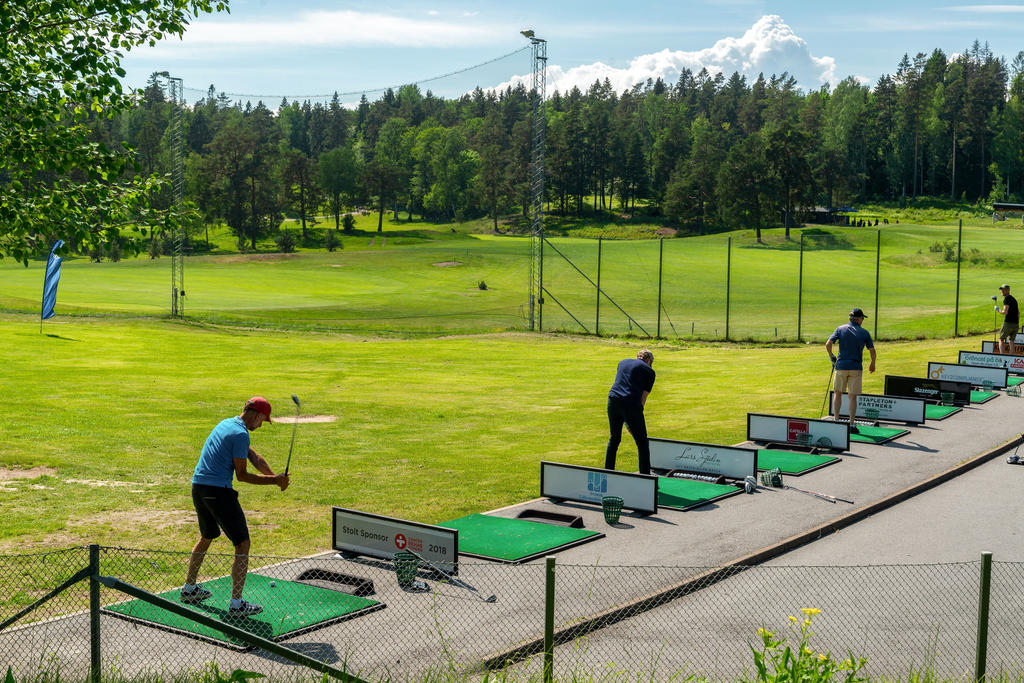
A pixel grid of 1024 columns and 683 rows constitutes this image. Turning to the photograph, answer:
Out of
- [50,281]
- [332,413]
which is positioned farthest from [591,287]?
[332,413]

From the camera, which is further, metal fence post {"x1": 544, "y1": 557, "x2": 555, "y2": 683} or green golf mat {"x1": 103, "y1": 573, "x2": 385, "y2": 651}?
green golf mat {"x1": 103, "y1": 573, "x2": 385, "y2": 651}

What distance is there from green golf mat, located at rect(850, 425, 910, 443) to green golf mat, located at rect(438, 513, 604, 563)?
8881mm

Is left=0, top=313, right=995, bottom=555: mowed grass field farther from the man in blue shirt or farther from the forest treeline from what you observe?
the forest treeline

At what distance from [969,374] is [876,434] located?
8048 millimetres

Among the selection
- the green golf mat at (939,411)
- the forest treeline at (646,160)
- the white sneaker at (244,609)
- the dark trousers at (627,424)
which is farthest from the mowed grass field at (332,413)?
the forest treeline at (646,160)

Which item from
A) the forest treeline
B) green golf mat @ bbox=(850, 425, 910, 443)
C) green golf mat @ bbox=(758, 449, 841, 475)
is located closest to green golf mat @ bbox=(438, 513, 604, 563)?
green golf mat @ bbox=(758, 449, 841, 475)

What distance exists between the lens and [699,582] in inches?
437

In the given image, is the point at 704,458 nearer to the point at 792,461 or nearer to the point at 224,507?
the point at 792,461

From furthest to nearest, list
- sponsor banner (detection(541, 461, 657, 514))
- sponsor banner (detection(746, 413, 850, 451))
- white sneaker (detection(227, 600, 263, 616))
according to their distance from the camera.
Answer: sponsor banner (detection(746, 413, 850, 451)) < sponsor banner (detection(541, 461, 657, 514)) < white sneaker (detection(227, 600, 263, 616))

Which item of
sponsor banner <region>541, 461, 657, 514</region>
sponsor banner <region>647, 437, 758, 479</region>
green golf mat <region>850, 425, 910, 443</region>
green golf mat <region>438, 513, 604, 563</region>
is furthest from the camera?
green golf mat <region>850, 425, 910, 443</region>

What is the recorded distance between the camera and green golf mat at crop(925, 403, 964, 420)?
2267 cm

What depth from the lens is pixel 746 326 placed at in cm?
4997

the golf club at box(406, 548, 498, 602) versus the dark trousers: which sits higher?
the dark trousers

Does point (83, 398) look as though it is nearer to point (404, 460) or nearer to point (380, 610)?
point (404, 460)
